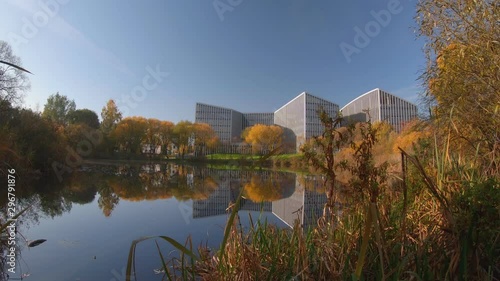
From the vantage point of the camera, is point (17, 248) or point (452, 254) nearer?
point (452, 254)

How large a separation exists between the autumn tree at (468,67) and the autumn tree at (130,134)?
45.5 metres

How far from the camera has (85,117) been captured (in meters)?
53.4

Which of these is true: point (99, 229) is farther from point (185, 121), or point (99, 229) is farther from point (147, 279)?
point (185, 121)

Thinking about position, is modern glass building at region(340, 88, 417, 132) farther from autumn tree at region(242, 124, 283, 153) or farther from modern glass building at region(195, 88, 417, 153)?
autumn tree at region(242, 124, 283, 153)

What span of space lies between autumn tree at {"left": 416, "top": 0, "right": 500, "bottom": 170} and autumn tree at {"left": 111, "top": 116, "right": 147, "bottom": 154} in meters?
45.5

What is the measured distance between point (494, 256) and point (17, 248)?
21.8 feet

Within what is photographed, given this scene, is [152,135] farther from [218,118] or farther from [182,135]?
[218,118]

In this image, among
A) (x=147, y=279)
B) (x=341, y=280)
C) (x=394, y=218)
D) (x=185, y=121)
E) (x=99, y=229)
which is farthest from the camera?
(x=185, y=121)

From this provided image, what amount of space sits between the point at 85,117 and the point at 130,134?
601 inches

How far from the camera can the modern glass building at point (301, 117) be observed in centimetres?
7972

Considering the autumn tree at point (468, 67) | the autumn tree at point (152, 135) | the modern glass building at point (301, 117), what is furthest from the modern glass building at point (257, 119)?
the autumn tree at point (468, 67)

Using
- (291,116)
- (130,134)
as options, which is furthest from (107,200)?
(291,116)

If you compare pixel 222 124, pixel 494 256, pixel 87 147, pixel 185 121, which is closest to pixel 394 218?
pixel 494 256

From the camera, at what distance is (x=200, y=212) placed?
351 inches
